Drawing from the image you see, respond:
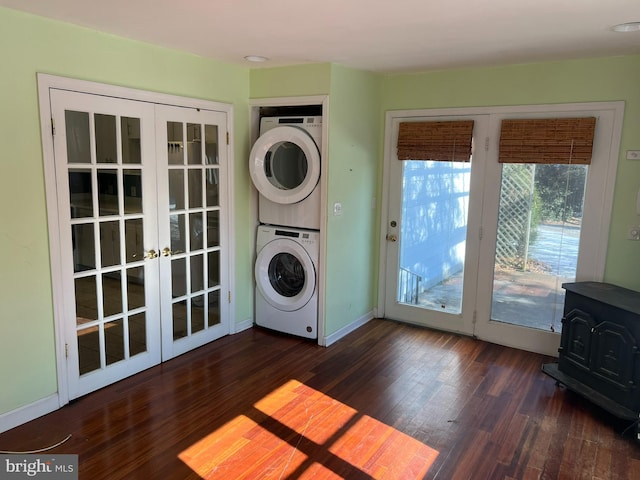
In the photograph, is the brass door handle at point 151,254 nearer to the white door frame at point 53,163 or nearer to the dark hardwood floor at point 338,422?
the white door frame at point 53,163

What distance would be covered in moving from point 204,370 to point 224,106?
82.0 inches

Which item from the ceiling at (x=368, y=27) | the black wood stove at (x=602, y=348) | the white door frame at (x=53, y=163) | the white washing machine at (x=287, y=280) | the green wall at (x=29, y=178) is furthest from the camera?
the white washing machine at (x=287, y=280)

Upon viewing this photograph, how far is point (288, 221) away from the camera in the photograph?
4.04 meters

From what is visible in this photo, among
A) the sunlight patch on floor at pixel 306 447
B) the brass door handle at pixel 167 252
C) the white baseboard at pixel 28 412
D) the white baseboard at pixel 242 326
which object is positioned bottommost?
the sunlight patch on floor at pixel 306 447

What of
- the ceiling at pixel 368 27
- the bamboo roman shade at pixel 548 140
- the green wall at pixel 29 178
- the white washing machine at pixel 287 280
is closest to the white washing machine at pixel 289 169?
the white washing machine at pixel 287 280

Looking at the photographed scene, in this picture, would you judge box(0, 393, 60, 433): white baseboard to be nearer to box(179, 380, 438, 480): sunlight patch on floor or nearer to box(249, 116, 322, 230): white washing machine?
box(179, 380, 438, 480): sunlight patch on floor

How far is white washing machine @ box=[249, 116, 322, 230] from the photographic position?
3.78 metres

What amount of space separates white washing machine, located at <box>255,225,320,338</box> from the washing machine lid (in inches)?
14.0

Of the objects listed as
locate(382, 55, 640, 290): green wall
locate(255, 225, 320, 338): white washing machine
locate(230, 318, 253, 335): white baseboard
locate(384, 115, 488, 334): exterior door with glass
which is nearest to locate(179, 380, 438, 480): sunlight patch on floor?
locate(255, 225, 320, 338): white washing machine

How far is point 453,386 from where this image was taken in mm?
3336

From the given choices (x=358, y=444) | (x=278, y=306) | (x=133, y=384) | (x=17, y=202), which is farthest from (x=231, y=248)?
(x=358, y=444)

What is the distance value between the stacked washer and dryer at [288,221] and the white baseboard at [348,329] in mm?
132

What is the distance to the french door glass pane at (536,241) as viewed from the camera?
368 cm

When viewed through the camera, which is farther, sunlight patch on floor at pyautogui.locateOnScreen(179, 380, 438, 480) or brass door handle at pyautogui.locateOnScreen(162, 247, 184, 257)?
brass door handle at pyautogui.locateOnScreen(162, 247, 184, 257)
